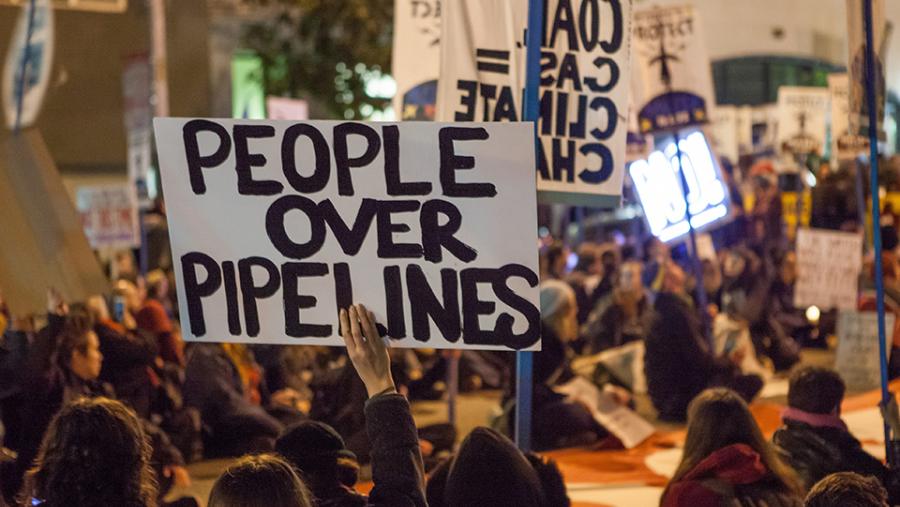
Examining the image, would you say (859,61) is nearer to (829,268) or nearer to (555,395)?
(555,395)

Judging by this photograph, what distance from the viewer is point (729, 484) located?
4.91 m

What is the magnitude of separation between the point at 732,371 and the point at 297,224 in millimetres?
7435

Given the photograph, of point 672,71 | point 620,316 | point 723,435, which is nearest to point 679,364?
point 672,71

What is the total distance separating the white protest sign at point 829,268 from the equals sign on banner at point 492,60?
734 cm

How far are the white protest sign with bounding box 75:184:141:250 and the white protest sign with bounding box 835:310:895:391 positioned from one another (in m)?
7.58

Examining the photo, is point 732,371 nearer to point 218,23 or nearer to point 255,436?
point 255,436

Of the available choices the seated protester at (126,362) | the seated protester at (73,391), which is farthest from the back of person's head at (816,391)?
the seated protester at (126,362)

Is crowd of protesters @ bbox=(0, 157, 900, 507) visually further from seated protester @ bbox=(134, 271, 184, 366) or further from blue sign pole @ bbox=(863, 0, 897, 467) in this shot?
blue sign pole @ bbox=(863, 0, 897, 467)

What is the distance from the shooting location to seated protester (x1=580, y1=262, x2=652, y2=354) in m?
14.0

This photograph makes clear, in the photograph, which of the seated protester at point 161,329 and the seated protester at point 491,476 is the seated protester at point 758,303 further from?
the seated protester at point 491,476

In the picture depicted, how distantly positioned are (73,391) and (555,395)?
3.83 m

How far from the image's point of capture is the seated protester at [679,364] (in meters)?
10.9

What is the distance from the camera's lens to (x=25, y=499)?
3762 millimetres

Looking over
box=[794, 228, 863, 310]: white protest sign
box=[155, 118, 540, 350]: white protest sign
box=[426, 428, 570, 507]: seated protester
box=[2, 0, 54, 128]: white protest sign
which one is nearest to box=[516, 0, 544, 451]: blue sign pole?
box=[426, 428, 570, 507]: seated protester
